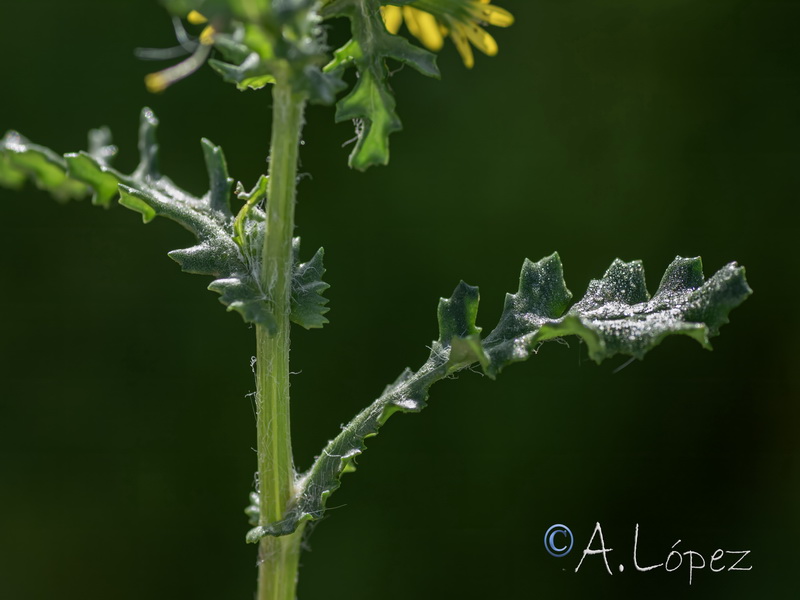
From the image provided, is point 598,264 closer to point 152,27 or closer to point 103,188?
point 152,27

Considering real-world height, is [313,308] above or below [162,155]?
below

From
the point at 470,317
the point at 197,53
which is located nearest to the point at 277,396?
the point at 470,317

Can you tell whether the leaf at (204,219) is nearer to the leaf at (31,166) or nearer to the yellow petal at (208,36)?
the leaf at (31,166)

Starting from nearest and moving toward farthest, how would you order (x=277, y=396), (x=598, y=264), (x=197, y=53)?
(x=197, y=53), (x=277, y=396), (x=598, y=264)

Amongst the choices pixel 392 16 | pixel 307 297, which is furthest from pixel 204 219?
pixel 392 16

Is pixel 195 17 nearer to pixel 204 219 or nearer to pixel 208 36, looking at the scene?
pixel 208 36

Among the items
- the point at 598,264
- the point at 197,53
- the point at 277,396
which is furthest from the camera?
the point at 598,264

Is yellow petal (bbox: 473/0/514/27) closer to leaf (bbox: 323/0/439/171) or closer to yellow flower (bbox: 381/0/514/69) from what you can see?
yellow flower (bbox: 381/0/514/69)
